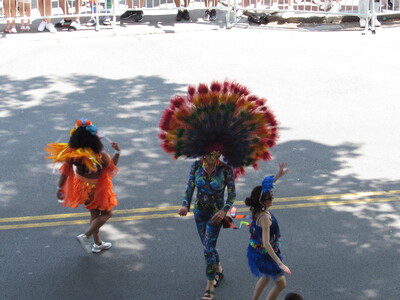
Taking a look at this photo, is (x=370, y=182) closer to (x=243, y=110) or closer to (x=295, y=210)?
(x=295, y=210)

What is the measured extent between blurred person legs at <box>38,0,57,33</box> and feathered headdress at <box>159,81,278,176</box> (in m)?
10.6

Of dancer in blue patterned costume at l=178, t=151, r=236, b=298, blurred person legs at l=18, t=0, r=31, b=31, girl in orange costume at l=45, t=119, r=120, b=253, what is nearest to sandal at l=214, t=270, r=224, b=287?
dancer in blue patterned costume at l=178, t=151, r=236, b=298

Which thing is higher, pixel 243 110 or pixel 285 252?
pixel 243 110

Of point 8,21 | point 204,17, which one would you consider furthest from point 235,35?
point 8,21

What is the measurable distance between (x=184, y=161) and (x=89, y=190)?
10.1 feet

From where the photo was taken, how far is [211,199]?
6.59 m

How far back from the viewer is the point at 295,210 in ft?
27.8

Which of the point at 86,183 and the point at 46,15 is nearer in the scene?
the point at 86,183

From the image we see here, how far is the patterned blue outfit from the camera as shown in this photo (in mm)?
6578

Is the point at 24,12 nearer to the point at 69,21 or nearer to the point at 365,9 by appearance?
the point at 69,21

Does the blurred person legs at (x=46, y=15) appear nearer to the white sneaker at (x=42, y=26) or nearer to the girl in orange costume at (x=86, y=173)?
the white sneaker at (x=42, y=26)

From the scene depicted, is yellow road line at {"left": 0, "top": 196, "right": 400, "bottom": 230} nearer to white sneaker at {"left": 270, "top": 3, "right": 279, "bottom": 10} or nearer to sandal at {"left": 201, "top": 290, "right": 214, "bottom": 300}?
sandal at {"left": 201, "top": 290, "right": 214, "bottom": 300}

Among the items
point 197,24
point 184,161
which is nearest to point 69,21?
point 197,24

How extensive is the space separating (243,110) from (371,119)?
18.6 ft
